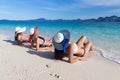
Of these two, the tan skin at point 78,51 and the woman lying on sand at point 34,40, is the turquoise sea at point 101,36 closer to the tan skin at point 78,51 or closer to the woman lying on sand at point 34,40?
the tan skin at point 78,51

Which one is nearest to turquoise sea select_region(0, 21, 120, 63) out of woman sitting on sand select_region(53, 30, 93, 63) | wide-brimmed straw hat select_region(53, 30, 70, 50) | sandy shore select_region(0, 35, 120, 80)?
sandy shore select_region(0, 35, 120, 80)

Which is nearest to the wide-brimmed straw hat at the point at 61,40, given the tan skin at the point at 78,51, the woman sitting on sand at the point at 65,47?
the woman sitting on sand at the point at 65,47

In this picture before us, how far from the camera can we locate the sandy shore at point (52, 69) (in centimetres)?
488

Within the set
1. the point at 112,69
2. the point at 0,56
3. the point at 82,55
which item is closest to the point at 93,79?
the point at 112,69

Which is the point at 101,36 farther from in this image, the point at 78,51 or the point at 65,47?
the point at 65,47

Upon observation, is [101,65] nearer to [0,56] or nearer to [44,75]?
[44,75]

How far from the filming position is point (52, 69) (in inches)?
218

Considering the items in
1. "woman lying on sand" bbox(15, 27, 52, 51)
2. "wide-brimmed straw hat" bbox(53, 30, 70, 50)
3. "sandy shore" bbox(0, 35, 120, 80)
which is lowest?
"sandy shore" bbox(0, 35, 120, 80)

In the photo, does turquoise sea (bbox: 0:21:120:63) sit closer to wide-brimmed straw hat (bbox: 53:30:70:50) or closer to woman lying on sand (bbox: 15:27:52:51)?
wide-brimmed straw hat (bbox: 53:30:70:50)

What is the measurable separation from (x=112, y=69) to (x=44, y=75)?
1855 millimetres

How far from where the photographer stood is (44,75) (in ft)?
16.4

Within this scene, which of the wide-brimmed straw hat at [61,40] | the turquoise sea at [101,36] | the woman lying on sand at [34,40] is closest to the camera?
the wide-brimmed straw hat at [61,40]

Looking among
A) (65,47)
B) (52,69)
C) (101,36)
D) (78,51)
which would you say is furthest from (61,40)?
(101,36)

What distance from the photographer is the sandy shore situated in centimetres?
488
